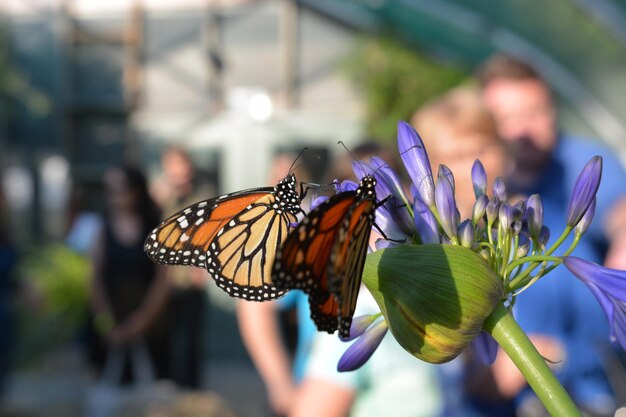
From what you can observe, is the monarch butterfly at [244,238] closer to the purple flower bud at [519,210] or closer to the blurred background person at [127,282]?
the purple flower bud at [519,210]

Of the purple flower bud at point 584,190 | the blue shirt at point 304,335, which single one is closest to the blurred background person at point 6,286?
the blue shirt at point 304,335

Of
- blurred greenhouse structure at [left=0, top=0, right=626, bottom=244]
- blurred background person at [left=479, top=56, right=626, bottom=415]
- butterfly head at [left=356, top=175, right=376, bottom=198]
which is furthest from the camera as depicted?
blurred greenhouse structure at [left=0, top=0, right=626, bottom=244]

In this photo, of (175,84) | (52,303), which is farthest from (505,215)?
(175,84)

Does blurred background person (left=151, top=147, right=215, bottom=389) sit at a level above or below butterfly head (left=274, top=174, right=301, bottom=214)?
below

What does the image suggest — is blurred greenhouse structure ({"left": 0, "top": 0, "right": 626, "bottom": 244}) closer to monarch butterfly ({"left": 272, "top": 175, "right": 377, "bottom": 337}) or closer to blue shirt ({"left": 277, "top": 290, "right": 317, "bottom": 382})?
blue shirt ({"left": 277, "top": 290, "right": 317, "bottom": 382})

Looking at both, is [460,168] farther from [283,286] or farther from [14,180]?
[14,180]

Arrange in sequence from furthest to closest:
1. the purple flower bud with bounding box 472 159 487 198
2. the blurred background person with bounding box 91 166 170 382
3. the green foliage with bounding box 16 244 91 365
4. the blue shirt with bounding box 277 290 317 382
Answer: the green foliage with bounding box 16 244 91 365, the blurred background person with bounding box 91 166 170 382, the blue shirt with bounding box 277 290 317 382, the purple flower bud with bounding box 472 159 487 198

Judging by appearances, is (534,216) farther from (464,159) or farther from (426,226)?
(464,159)

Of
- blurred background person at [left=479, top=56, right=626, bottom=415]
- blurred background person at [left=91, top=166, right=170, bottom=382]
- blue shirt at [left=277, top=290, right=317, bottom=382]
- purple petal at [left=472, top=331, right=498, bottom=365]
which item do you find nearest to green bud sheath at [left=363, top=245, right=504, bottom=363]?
purple petal at [left=472, top=331, right=498, bottom=365]
